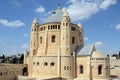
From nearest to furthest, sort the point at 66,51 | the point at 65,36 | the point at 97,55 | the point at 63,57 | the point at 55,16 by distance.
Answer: the point at 97,55 → the point at 63,57 → the point at 66,51 → the point at 65,36 → the point at 55,16

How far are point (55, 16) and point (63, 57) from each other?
11.5m

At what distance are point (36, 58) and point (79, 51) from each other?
996 cm

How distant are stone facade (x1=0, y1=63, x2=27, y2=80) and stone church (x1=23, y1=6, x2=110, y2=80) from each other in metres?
2.15

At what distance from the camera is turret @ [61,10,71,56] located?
127 feet

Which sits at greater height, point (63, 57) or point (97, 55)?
point (97, 55)

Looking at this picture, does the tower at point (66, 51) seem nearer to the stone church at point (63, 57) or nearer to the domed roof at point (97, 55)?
the stone church at point (63, 57)

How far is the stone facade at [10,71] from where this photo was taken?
3906 centimetres

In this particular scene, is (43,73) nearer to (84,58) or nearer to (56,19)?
(84,58)

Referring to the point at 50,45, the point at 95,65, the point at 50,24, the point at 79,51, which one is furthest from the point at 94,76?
the point at 50,24

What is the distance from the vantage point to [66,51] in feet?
127

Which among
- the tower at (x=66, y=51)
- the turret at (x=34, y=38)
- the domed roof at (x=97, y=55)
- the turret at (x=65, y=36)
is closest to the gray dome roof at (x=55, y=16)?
the turret at (x=34, y=38)

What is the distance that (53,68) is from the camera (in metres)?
39.1

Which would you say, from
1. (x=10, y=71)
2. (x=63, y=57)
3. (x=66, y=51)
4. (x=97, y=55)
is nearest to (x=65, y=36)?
(x=66, y=51)

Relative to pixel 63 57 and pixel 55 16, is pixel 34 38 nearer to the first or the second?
pixel 55 16
